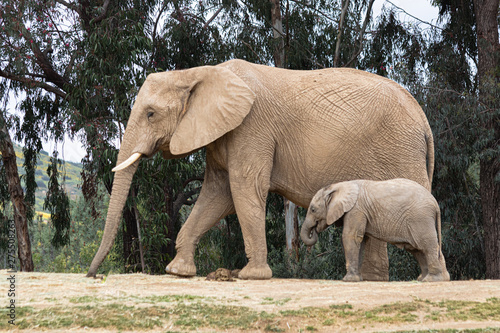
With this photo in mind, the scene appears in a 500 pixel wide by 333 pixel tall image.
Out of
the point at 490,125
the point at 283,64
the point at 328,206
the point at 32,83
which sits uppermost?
the point at 283,64

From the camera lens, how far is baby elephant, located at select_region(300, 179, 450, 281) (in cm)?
696

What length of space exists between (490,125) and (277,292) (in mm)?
8251

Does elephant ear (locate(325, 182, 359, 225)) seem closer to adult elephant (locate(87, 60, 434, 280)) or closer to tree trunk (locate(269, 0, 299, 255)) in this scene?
adult elephant (locate(87, 60, 434, 280))

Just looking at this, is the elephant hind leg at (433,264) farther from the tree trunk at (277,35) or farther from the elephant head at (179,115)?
the tree trunk at (277,35)

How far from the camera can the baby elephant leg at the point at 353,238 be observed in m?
7.06

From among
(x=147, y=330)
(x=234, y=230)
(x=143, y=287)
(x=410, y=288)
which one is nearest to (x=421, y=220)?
(x=410, y=288)

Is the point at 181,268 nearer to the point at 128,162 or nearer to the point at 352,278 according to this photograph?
the point at 128,162

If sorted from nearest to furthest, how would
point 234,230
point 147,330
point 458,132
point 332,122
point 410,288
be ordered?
point 147,330 < point 410,288 < point 332,122 < point 458,132 < point 234,230

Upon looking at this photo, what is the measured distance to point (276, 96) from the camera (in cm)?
801

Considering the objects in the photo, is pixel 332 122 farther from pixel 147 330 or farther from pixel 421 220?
pixel 147 330

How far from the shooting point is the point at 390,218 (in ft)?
23.1

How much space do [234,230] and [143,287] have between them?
26.2ft

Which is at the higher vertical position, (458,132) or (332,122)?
(458,132)

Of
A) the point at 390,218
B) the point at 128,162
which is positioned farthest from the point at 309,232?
the point at 128,162
